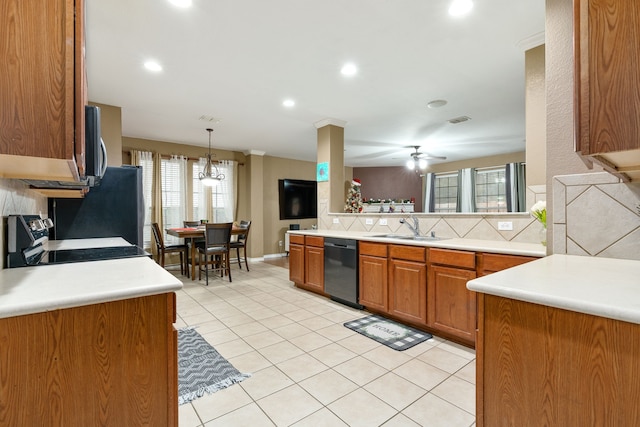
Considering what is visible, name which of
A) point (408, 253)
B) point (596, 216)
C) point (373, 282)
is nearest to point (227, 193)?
point (373, 282)

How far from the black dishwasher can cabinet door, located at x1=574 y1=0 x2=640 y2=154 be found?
8.36ft

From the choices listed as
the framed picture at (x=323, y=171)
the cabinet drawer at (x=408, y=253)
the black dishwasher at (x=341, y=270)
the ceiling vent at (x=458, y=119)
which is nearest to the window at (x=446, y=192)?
the ceiling vent at (x=458, y=119)

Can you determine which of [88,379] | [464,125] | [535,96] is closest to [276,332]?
[88,379]

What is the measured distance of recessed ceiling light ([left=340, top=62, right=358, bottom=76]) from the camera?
2.96 meters

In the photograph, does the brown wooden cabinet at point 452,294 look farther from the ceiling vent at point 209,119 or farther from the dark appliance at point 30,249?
the ceiling vent at point 209,119

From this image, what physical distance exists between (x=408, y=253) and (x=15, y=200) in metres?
2.75

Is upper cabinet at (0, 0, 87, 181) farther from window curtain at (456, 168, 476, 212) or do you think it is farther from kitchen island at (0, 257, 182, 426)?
window curtain at (456, 168, 476, 212)

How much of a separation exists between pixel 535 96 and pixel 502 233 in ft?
3.88

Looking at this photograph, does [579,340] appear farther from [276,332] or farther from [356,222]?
[356,222]

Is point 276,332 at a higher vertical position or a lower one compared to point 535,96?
lower

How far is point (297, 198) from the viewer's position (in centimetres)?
788

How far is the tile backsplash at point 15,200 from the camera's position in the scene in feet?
4.41

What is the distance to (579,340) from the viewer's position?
33.0 inches

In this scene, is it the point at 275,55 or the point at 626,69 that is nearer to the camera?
the point at 626,69
